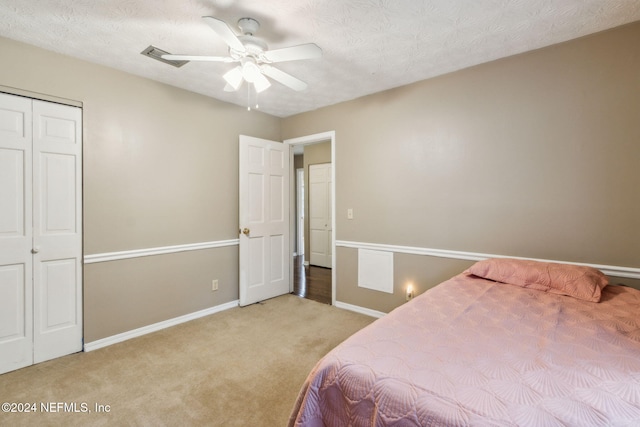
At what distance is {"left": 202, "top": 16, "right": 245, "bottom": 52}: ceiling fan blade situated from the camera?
1.57 m

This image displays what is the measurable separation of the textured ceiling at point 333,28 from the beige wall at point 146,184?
0.73 feet

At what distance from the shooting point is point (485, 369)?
104cm

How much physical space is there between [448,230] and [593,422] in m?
2.14

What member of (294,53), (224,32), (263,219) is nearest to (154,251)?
(263,219)

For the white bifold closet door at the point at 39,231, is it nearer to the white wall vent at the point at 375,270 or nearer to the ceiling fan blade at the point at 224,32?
the ceiling fan blade at the point at 224,32

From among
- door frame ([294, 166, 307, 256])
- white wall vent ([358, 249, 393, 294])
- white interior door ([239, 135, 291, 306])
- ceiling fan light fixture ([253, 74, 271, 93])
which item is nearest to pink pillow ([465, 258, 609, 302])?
white wall vent ([358, 249, 393, 294])

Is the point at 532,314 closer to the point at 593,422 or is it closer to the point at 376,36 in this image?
the point at 593,422

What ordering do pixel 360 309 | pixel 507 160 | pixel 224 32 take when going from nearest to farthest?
pixel 224 32, pixel 507 160, pixel 360 309

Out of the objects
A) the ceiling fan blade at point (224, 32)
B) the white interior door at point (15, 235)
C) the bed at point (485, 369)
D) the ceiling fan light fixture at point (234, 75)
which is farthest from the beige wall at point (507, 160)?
the white interior door at point (15, 235)

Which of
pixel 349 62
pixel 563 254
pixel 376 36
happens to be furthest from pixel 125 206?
pixel 563 254

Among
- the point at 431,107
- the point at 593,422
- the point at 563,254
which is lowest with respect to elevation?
the point at 593,422

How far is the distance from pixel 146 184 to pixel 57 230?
31.1 inches

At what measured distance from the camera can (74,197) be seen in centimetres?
250

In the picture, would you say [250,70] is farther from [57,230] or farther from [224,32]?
[57,230]
